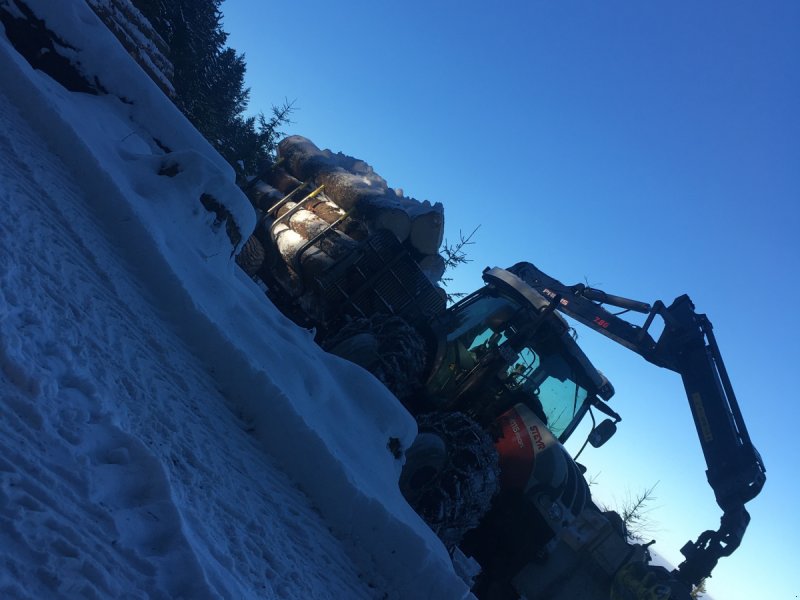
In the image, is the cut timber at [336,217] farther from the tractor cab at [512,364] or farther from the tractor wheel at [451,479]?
the tractor wheel at [451,479]

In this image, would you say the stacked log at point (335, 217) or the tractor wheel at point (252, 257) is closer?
the stacked log at point (335, 217)

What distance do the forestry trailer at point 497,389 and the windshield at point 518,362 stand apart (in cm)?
2

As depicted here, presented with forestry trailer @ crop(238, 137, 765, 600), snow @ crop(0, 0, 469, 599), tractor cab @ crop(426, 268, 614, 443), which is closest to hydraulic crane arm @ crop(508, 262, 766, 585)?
forestry trailer @ crop(238, 137, 765, 600)

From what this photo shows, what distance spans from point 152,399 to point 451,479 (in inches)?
128

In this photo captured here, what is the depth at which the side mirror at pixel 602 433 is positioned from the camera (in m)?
7.19

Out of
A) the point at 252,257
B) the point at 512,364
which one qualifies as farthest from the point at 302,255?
the point at 512,364

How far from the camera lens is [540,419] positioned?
6.85 m

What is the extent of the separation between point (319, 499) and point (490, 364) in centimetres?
375

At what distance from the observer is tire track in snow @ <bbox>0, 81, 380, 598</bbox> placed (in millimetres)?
1364

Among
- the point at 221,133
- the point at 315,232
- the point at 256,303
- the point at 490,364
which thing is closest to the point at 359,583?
the point at 256,303

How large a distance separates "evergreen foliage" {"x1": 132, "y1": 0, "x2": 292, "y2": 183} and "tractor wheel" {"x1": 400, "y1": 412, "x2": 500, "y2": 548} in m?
9.38

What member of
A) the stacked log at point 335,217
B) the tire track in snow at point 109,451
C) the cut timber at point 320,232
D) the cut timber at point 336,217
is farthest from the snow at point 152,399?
the cut timber at point 336,217

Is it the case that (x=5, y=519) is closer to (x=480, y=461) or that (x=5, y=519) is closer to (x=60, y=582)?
(x=60, y=582)

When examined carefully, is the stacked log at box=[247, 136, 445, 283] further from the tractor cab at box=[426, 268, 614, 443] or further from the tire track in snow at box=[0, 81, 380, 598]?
the tire track in snow at box=[0, 81, 380, 598]
